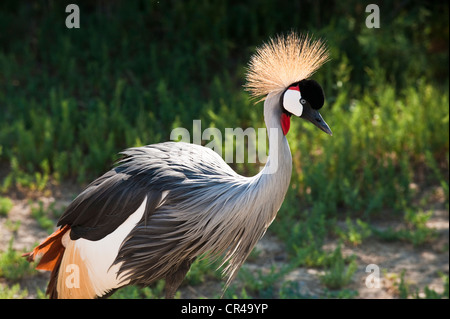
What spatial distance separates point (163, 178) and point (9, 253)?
1.16 metres

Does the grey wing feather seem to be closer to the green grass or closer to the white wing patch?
the white wing patch

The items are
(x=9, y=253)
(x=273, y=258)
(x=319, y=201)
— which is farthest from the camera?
(x=319, y=201)

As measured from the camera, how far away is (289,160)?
2344mm

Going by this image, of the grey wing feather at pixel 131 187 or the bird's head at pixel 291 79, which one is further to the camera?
the grey wing feather at pixel 131 187

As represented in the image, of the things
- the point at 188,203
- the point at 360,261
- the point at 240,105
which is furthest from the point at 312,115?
the point at 240,105

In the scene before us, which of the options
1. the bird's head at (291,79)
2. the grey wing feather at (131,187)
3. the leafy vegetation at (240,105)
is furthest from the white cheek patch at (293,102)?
the leafy vegetation at (240,105)

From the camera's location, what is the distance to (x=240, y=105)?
4582mm

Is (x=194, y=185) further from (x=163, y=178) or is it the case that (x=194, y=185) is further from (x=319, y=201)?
(x=319, y=201)

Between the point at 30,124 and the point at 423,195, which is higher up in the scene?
the point at 30,124

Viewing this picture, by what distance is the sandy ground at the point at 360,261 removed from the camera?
10.5ft

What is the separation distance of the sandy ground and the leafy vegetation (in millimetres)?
52

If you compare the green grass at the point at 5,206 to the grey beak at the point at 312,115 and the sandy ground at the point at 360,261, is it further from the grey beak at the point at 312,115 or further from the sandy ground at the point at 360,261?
the grey beak at the point at 312,115

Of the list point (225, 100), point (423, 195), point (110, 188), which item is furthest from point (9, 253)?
point (423, 195)

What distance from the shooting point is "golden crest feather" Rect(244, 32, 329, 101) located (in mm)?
2406
